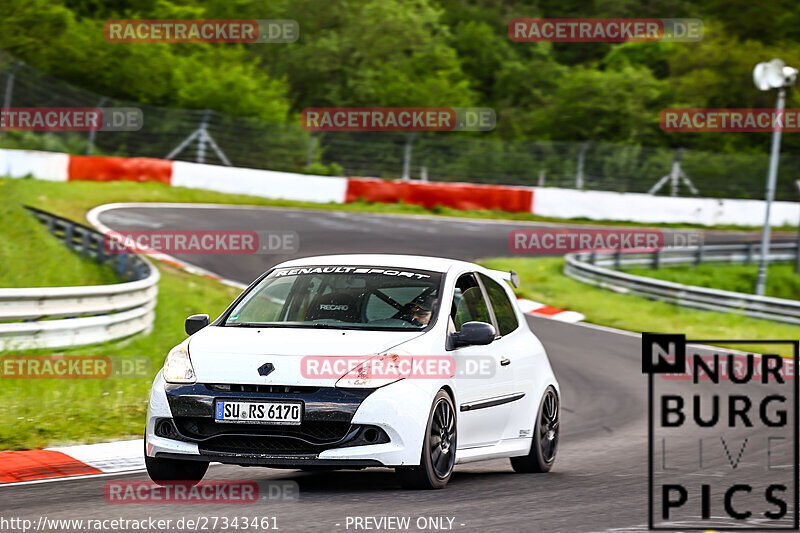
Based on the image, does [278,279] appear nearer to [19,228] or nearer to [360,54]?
[19,228]

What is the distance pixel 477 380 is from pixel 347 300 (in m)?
0.97

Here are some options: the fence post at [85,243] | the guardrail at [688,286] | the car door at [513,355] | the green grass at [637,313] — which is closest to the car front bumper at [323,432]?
the car door at [513,355]

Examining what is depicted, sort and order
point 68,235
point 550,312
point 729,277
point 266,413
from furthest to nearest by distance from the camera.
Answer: point 729,277 → point 550,312 → point 68,235 → point 266,413

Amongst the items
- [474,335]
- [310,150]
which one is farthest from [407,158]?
[474,335]

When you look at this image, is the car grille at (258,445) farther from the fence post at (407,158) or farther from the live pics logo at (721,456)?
the fence post at (407,158)

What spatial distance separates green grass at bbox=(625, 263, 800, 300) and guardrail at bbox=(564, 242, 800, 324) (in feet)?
0.63

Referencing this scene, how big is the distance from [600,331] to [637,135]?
30.6 meters

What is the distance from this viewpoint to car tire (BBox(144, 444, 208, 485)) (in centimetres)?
691

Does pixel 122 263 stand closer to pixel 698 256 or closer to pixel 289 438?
pixel 289 438

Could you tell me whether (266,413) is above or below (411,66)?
below

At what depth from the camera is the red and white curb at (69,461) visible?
7504mm

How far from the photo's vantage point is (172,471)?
697cm

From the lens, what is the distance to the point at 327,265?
8031 mm

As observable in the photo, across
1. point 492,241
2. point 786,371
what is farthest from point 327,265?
point 492,241
